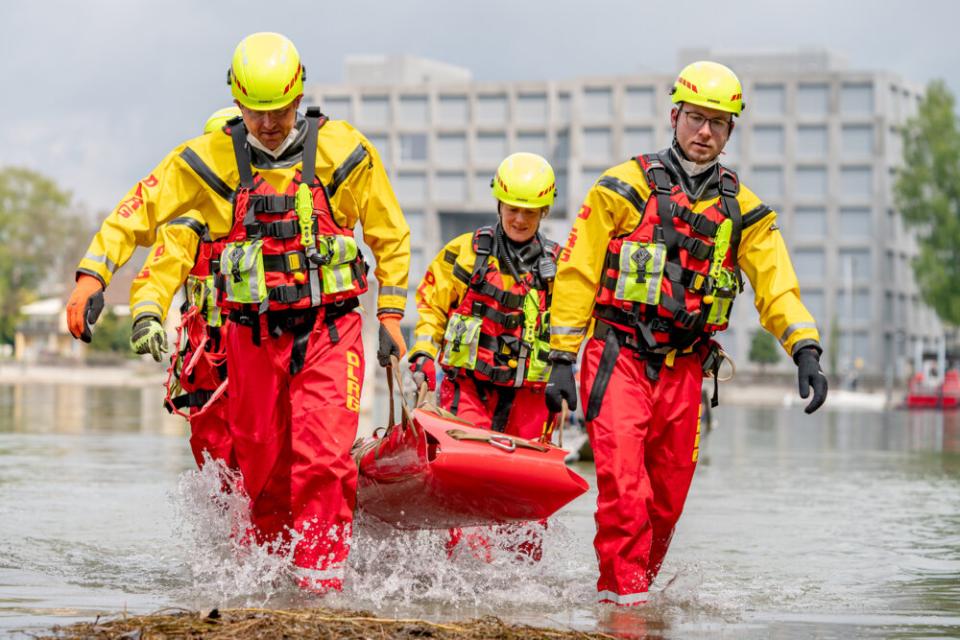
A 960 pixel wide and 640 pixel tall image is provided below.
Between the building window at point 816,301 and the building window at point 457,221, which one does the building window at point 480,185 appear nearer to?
the building window at point 457,221

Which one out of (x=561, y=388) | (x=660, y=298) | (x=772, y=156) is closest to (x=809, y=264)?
(x=772, y=156)

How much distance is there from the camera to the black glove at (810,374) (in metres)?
7.05

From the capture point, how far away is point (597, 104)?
374 feet

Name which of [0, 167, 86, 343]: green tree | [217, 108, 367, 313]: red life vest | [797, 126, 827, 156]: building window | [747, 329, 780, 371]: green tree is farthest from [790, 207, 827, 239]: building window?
[217, 108, 367, 313]: red life vest

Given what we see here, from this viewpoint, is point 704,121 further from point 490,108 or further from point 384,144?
point 384,144

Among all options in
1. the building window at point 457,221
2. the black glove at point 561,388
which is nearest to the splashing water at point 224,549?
the black glove at point 561,388

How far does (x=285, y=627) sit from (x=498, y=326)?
3278 mm

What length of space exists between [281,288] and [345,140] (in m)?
0.72

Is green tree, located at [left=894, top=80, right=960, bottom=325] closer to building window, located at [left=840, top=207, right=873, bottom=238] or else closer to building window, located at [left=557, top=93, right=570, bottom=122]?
building window, located at [left=840, top=207, right=873, bottom=238]

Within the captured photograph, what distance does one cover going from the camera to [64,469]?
15492 millimetres

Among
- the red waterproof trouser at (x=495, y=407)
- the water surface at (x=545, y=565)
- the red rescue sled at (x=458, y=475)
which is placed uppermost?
the red waterproof trouser at (x=495, y=407)

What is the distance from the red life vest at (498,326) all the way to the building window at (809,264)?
101 m

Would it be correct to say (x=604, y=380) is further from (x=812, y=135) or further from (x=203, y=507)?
(x=812, y=135)

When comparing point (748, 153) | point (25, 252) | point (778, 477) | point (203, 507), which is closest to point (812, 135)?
point (748, 153)
